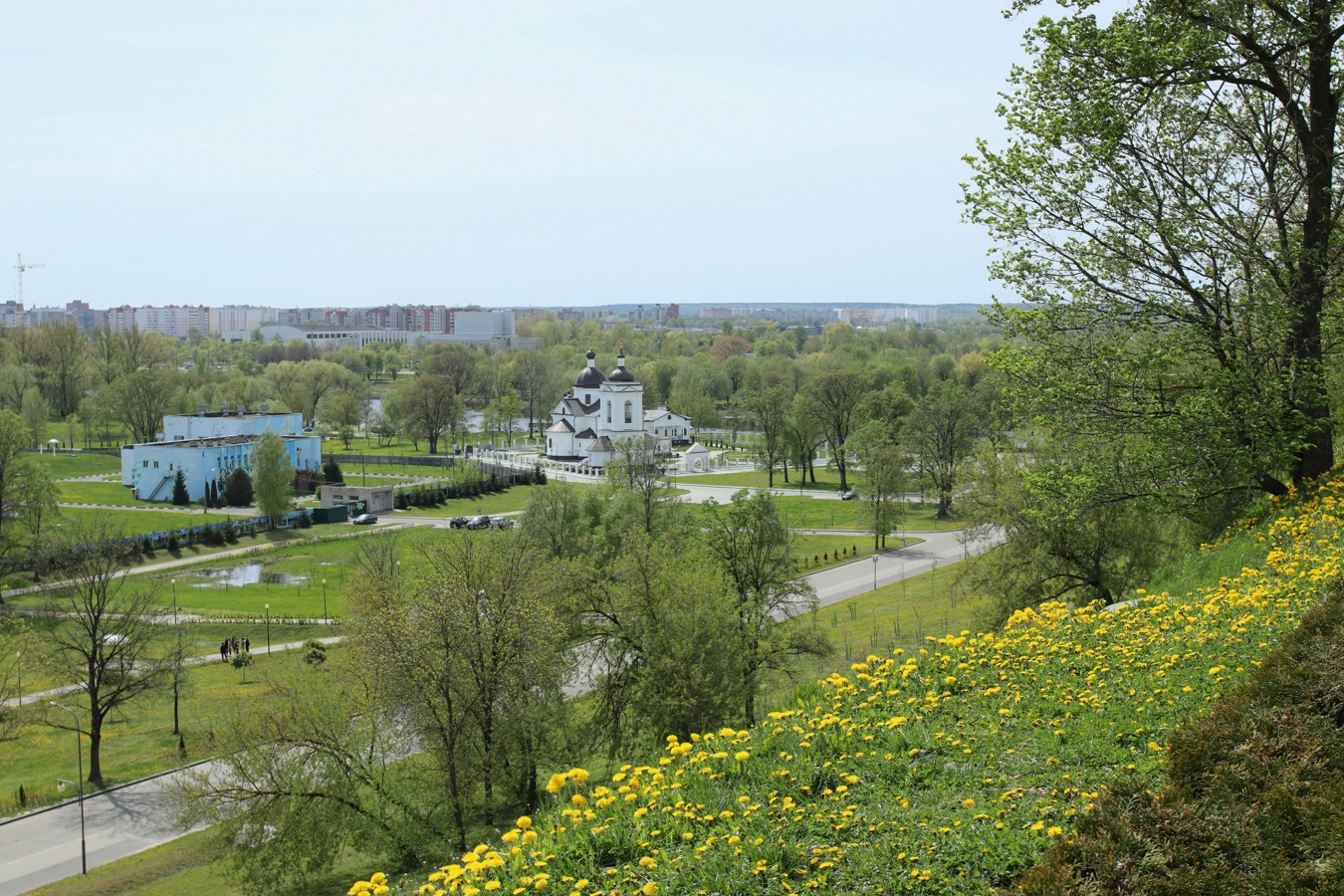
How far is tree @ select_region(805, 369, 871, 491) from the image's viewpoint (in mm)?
74625

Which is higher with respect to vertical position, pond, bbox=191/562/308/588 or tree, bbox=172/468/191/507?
tree, bbox=172/468/191/507

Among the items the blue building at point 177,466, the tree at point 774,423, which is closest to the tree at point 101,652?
the blue building at point 177,466

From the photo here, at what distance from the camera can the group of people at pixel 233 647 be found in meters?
35.3

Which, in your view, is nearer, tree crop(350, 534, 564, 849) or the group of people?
tree crop(350, 534, 564, 849)

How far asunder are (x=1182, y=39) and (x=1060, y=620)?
7.37 m

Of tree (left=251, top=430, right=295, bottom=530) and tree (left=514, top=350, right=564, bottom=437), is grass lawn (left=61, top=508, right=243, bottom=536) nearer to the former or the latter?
tree (left=251, top=430, right=295, bottom=530)

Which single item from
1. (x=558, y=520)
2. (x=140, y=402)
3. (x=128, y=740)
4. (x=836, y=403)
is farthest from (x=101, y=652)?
(x=140, y=402)

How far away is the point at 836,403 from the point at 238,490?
4224cm

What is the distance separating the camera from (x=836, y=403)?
7531 cm

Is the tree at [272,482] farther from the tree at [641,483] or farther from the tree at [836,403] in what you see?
the tree at [836,403]

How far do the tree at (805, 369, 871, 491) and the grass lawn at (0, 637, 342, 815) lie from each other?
48506 millimetres

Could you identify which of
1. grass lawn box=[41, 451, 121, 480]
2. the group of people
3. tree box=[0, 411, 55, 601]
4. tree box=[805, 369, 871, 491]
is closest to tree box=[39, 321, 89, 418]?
grass lawn box=[41, 451, 121, 480]

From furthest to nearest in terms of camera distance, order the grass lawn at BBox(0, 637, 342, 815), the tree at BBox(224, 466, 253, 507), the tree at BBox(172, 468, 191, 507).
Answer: the tree at BBox(172, 468, 191, 507) < the tree at BBox(224, 466, 253, 507) < the grass lawn at BBox(0, 637, 342, 815)

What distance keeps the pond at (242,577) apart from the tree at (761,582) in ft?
88.1
